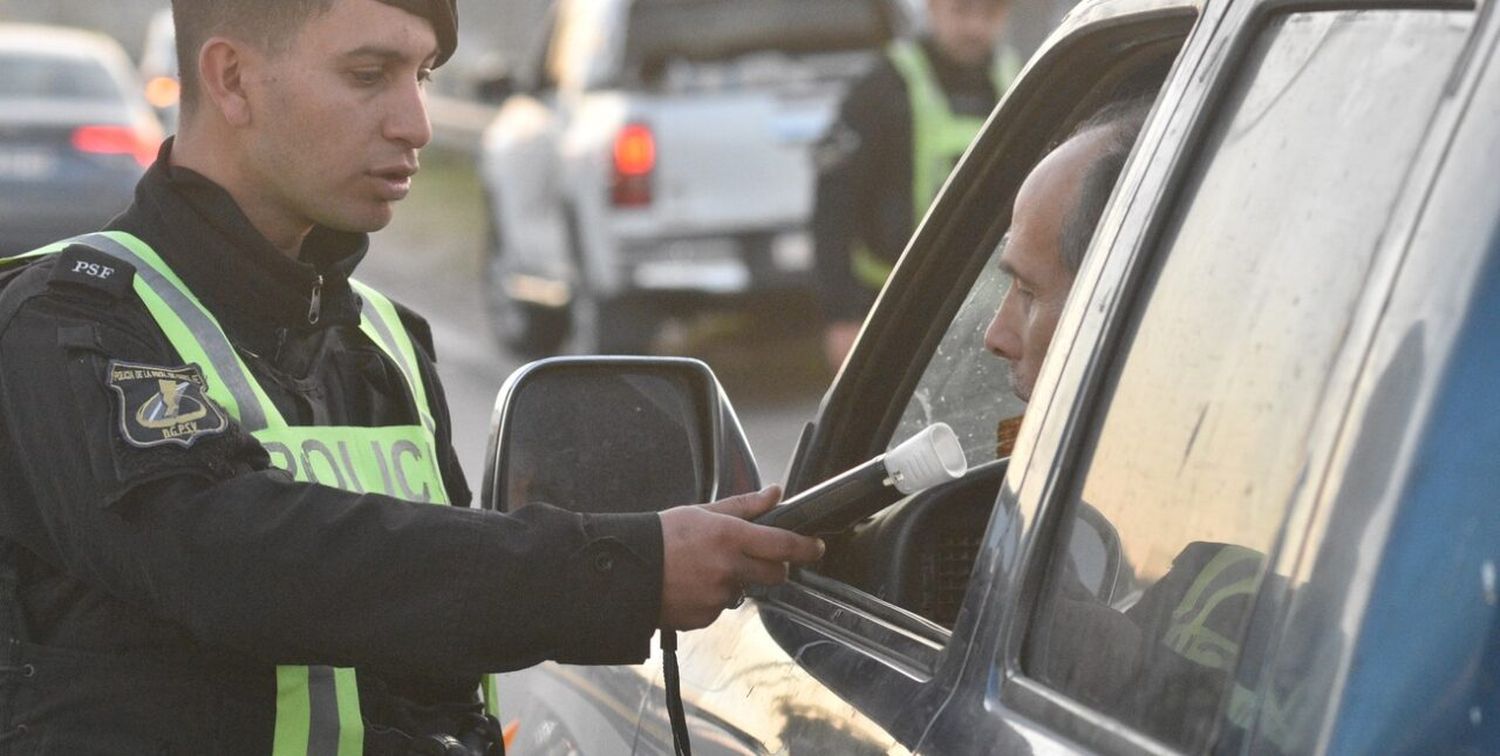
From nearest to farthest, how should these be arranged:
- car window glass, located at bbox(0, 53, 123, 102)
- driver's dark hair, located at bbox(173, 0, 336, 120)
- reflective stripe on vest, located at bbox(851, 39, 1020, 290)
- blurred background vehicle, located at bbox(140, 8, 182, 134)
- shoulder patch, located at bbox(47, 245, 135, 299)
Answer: shoulder patch, located at bbox(47, 245, 135, 299) < driver's dark hair, located at bbox(173, 0, 336, 120) < reflective stripe on vest, located at bbox(851, 39, 1020, 290) < car window glass, located at bbox(0, 53, 123, 102) < blurred background vehicle, located at bbox(140, 8, 182, 134)

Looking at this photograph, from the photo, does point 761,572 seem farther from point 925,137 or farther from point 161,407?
point 925,137

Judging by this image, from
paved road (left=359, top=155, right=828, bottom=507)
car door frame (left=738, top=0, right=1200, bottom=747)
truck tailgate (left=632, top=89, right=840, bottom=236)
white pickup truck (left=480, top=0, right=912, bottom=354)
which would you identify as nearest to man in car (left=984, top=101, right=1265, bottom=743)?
car door frame (left=738, top=0, right=1200, bottom=747)

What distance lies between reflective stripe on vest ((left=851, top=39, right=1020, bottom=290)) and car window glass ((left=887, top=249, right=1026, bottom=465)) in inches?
161

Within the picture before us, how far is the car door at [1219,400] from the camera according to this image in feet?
4.41

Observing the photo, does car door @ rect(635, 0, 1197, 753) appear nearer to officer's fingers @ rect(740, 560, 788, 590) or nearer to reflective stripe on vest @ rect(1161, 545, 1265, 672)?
officer's fingers @ rect(740, 560, 788, 590)

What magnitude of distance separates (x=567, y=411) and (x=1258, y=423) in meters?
1.20

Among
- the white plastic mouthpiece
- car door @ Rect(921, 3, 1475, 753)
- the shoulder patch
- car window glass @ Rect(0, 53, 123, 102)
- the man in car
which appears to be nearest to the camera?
car door @ Rect(921, 3, 1475, 753)

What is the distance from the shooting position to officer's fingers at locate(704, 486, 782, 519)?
224 centimetres

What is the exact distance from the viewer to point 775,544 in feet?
7.19

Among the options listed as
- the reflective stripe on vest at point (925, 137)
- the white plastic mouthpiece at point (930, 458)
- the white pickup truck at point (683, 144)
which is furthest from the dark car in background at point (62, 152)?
the white plastic mouthpiece at point (930, 458)

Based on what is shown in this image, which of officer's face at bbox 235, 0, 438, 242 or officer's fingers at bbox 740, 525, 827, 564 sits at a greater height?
officer's face at bbox 235, 0, 438, 242

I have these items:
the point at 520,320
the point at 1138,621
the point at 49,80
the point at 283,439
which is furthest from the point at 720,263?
the point at 1138,621

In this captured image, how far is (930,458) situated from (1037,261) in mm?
347

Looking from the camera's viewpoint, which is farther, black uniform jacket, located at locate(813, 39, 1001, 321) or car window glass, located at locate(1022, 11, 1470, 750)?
black uniform jacket, located at locate(813, 39, 1001, 321)
